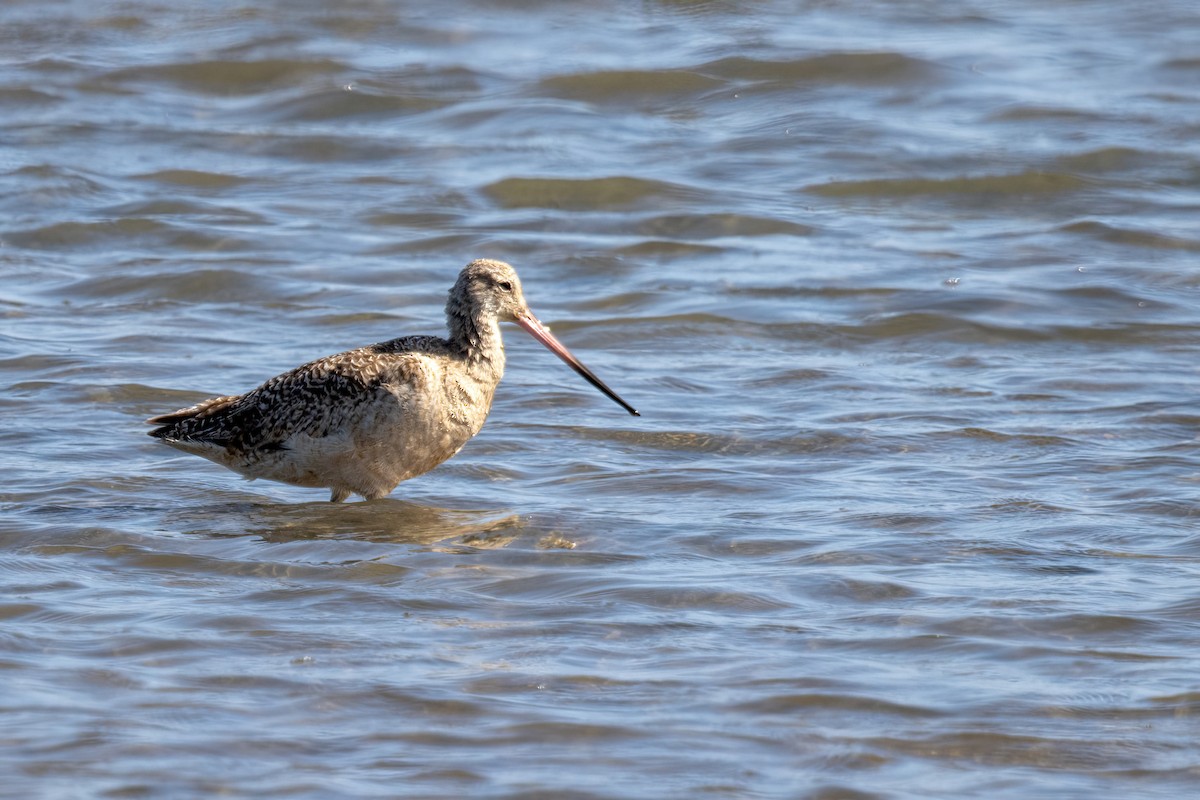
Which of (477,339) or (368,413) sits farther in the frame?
(477,339)

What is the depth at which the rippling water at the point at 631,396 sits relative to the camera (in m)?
4.97

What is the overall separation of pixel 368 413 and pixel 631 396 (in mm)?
1934

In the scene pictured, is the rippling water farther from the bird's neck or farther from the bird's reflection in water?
the bird's neck

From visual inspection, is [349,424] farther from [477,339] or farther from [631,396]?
[631,396]

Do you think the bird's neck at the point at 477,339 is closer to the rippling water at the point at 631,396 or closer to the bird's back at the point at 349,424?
the bird's back at the point at 349,424

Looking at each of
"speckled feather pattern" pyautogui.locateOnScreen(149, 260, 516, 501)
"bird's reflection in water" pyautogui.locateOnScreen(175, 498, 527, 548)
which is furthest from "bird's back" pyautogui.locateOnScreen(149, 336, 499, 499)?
"bird's reflection in water" pyautogui.locateOnScreen(175, 498, 527, 548)

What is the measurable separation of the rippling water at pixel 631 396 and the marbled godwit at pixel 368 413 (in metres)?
0.22

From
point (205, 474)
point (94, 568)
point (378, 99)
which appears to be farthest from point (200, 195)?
point (94, 568)

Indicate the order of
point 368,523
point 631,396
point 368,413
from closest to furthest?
point 368,413 → point 368,523 → point 631,396

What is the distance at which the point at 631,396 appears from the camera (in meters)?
8.48

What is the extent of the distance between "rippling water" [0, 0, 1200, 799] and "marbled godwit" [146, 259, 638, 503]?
0.22 m

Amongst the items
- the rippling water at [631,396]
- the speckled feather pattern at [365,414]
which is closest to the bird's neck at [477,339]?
the speckled feather pattern at [365,414]

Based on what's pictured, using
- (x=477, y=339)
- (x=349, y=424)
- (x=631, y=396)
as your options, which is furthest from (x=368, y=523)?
(x=631, y=396)

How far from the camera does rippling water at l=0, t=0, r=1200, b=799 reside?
4.97 metres
